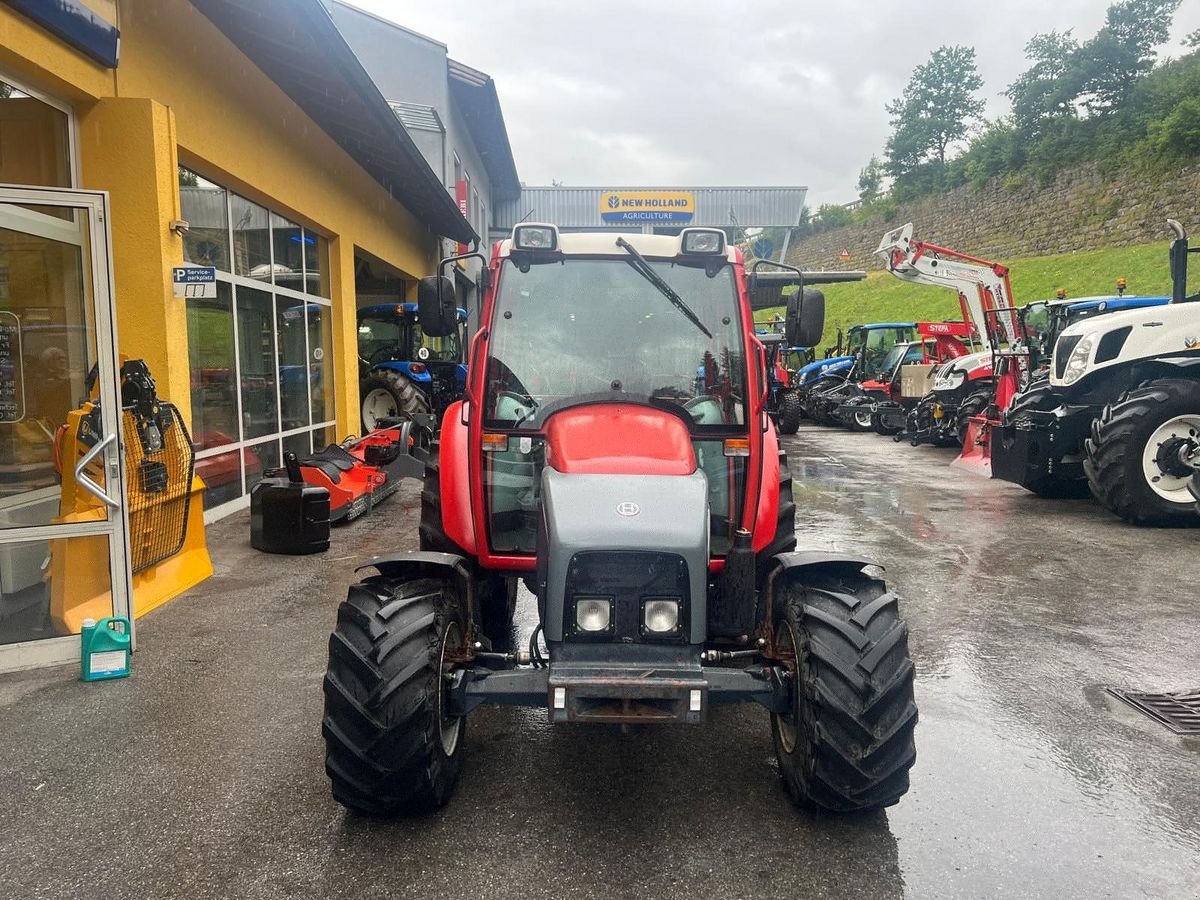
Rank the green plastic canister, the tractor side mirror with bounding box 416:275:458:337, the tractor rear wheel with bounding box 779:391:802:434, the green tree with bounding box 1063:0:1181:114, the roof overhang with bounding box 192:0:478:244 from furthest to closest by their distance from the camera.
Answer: the green tree with bounding box 1063:0:1181:114 → the tractor rear wheel with bounding box 779:391:802:434 → the roof overhang with bounding box 192:0:478:244 → the green plastic canister → the tractor side mirror with bounding box 416:275:458:337

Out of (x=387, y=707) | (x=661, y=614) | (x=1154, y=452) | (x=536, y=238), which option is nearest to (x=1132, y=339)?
(x=1154, y=452)

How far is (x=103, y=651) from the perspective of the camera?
4230mm

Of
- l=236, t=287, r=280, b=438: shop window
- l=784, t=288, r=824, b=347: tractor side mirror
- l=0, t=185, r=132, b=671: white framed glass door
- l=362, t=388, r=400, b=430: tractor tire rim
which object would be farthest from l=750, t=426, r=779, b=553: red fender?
l=362, t=388, r=400, b=430: tractor tire rim

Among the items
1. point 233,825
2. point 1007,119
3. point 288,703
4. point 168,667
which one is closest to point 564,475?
point 233,825

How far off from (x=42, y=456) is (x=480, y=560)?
3.43 m

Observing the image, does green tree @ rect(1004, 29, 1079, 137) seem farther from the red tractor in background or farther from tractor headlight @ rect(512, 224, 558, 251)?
tractor headlight @ rect(512, 224, 558, 251)

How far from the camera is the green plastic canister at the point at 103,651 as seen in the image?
13.8 ft

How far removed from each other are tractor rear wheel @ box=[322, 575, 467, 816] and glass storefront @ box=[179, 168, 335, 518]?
566 centimetres

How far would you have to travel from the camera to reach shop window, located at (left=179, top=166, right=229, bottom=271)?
7707mm

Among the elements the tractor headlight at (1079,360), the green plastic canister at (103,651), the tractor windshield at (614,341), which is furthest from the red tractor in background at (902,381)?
the green plastic canister at (103,651)

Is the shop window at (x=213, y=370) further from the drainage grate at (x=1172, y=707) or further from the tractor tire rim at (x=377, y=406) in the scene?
the drainage grate at (x=1172, y=707)

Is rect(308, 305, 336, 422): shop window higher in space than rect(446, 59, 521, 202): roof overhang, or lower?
lower

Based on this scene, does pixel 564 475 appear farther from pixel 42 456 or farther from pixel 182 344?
pixel 182 344

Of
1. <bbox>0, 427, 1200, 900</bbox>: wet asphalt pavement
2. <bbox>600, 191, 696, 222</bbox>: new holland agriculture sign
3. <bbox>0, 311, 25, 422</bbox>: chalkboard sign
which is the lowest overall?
<bbox>0, 427, 1200, 900</bbox>: wet asphalt pavement
